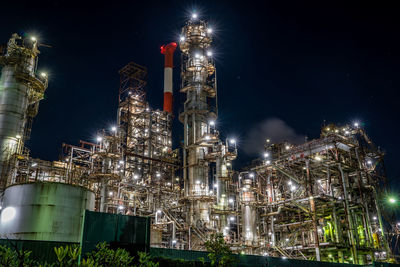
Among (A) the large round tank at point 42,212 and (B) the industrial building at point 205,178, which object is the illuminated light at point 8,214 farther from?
(B) the industrial building at point 205,178

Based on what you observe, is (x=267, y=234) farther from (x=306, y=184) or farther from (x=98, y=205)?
(x=98, y=205)

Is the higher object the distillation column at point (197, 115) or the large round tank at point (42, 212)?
the distillation column at point (197, 115)

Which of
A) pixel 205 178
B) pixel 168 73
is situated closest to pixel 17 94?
pixel 205 178

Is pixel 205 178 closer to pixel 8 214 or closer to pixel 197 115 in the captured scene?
pixel 197 115

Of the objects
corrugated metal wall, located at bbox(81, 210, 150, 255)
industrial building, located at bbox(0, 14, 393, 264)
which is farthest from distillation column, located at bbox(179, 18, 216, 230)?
corrugated metal wall, located at bbox(81, 210, 150, 255)

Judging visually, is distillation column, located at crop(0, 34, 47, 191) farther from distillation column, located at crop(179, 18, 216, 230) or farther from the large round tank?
distillation column, located at crop(179, 18, 216, 230)

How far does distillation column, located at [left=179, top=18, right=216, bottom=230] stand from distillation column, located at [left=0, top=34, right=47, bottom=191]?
1820 cm

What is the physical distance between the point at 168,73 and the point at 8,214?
42.6 m

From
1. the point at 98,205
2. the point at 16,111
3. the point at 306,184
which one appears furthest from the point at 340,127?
the point at 16,111

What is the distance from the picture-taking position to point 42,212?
24.6 meters

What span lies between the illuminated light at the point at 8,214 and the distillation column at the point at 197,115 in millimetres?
20405

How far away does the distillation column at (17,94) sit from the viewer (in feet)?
117

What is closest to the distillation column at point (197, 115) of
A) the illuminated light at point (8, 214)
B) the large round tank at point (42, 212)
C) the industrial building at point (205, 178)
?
the industrial building at point (205, 178)

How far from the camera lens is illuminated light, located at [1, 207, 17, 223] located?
974 inches
